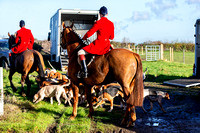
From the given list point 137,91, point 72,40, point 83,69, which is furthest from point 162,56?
point 137,91

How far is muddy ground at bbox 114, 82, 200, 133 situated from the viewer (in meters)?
6.31

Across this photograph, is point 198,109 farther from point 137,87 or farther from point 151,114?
point 137,87

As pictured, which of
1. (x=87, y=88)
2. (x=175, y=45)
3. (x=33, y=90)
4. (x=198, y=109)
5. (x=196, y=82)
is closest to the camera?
(x=87, y=88)

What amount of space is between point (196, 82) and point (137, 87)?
7.69m

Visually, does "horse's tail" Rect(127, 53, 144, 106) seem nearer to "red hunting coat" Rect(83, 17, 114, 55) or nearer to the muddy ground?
the muddy ground

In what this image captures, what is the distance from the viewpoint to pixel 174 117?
24.6 feet

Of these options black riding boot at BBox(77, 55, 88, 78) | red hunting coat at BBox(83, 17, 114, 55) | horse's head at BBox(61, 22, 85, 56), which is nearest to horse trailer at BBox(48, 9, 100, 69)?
horse's head at BBox(61, 22, 85, 56)

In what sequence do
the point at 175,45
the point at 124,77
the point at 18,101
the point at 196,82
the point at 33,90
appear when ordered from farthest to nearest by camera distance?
the point at 175,45, the point at 196,82, the point at 33,90, the point at 18,101, the point at 124,77

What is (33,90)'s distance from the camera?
11.1 meters

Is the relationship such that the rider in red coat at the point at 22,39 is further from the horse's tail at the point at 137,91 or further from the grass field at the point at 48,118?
the horse's tail at the point at 137,91

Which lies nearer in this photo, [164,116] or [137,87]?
[137,87]

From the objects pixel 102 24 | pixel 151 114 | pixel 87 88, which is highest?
pixel 102 24

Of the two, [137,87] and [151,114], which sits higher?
[137,87]

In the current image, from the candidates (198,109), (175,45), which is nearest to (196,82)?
(198,109)
